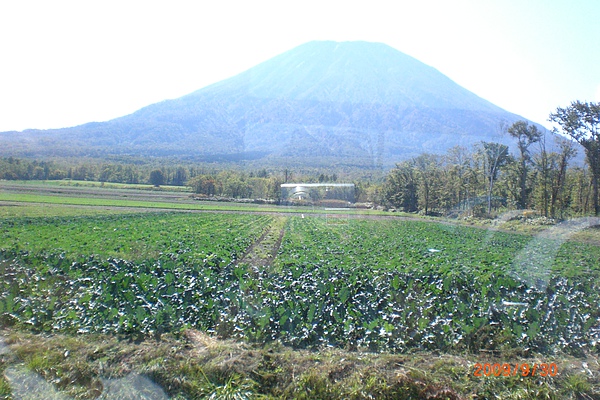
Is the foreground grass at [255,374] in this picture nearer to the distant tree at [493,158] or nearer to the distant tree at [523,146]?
the distant tree at [523,146]

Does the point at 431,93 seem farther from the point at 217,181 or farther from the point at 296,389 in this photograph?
the point at 296,389

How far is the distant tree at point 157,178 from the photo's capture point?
39.8 metres

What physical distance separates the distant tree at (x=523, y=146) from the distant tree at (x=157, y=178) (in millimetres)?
31660

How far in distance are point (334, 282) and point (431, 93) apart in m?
79.6


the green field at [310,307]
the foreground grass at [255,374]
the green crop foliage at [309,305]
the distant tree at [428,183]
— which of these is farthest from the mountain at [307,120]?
the foreground grass at [255,374]

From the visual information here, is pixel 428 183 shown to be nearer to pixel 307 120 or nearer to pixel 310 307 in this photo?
pixel 307 120

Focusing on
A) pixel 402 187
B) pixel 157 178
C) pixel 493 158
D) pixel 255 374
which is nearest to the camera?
pixel 255 374

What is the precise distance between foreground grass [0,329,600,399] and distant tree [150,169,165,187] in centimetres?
3812

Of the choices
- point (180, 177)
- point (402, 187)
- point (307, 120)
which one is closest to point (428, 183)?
point (402, 187)

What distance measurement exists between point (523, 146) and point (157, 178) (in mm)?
32525

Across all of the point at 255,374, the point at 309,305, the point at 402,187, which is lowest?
the point at 255,374

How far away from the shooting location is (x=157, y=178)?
40188 mm

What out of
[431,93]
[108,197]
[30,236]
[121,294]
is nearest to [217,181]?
[108,197]

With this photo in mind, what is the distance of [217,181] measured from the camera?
135 feet
